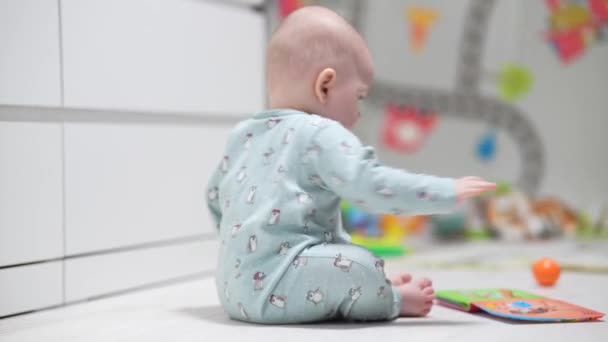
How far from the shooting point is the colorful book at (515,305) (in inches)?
51.6

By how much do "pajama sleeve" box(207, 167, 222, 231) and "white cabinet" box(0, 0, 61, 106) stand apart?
367 mm

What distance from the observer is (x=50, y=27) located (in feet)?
4.97

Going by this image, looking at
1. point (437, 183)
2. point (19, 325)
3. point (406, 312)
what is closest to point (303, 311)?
point (406, 312)

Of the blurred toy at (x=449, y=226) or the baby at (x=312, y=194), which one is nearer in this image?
the baby at (x=312, y=194)

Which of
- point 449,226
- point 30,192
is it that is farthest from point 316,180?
point 449,226

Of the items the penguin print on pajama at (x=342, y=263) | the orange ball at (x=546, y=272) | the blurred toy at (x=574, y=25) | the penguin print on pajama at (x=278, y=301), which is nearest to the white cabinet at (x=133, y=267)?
the penguin print on pajama at (x=278, y=301)

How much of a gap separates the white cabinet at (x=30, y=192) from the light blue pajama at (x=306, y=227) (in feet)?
1.37

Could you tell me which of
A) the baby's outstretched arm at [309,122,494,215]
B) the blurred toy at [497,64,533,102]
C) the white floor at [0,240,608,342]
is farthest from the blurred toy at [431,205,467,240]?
the baby's outstretched arm at [309,122,494,215]

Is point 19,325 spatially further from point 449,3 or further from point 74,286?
point 449,3

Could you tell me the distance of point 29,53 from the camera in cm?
147

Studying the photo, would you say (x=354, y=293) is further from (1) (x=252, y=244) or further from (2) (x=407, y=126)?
(2) (x=407, y=126)

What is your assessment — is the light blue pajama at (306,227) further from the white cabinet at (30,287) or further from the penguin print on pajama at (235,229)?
the white cabinet at (30,287)

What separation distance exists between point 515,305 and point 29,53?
1.06 metres

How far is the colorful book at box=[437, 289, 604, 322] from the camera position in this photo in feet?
4.30
